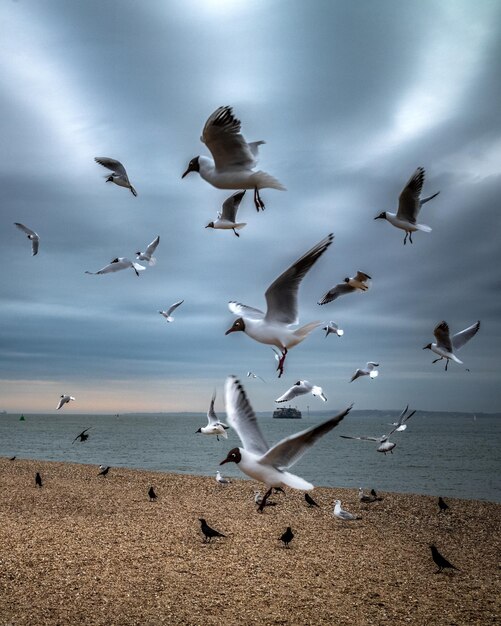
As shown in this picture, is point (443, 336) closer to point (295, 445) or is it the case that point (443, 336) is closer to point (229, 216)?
point (229, 216)

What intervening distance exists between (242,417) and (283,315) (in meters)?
0.89

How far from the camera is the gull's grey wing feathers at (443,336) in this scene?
877 cm

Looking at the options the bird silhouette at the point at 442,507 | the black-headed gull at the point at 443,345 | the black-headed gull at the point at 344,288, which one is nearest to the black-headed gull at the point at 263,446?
the black-headed gull at the point at 344,288

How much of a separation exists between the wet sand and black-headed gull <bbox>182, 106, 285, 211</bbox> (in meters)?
7.21

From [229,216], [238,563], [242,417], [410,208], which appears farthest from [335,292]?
[238,563]

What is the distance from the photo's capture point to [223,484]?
23328 millimetres

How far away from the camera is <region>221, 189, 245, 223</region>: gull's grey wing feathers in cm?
507

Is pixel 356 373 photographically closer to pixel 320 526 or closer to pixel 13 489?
pixel 320 526

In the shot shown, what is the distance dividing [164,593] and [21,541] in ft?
15.0

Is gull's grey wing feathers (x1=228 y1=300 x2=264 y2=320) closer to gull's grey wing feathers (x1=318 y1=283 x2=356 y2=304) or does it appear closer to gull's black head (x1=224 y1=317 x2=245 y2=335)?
gull's black head (x1=224 y1=317 x2=245 y2=335)

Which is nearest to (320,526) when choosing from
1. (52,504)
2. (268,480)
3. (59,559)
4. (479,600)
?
(479,600)

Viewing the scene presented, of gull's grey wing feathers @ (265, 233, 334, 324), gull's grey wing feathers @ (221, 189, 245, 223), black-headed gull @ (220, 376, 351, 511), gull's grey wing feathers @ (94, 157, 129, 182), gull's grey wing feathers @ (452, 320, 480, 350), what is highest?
gull's grey wing feathers @ (94, 157, 129, 182)

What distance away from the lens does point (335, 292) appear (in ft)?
21.9

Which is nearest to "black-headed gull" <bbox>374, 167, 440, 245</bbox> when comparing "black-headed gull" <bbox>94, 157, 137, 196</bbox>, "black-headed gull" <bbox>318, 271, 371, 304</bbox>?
"black-headed gull" <bbox>318, 271, 371, 304</bbox>
